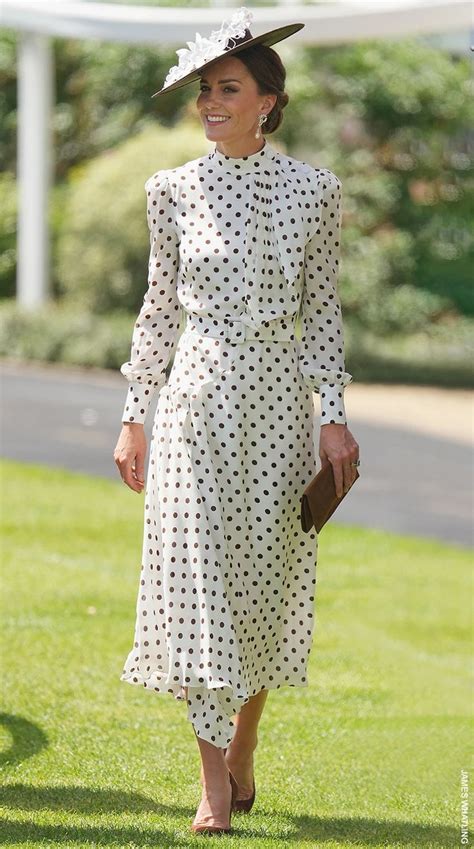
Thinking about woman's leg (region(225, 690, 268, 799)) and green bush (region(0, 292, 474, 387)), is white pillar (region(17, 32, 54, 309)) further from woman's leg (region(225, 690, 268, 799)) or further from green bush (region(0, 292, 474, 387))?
woman's leg (region(225, 690, 268, 799))

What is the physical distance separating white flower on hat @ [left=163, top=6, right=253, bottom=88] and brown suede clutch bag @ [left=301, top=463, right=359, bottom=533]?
100cm

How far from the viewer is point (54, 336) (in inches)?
776

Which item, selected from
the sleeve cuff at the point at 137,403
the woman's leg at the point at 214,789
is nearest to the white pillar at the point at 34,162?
the sleeve cuff at the point at 137,403

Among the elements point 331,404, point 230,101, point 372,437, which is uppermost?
point 230,101

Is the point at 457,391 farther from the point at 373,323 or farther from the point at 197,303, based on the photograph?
the point at 197,303

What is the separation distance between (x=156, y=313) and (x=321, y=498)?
23.8 inches

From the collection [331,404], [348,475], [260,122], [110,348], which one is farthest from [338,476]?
[110,348]

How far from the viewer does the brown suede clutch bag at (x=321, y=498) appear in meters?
3.70

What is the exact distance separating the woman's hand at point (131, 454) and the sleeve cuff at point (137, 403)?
15 mm

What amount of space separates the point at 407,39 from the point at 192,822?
20.4 m

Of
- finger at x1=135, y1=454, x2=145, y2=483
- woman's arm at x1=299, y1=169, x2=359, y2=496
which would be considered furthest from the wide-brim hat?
finger at x1=135, y1=454, x2=145, y2=483

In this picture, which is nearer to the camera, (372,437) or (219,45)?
(219,45)

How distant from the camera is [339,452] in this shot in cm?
379

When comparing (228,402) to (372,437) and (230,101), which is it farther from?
(372,437)
